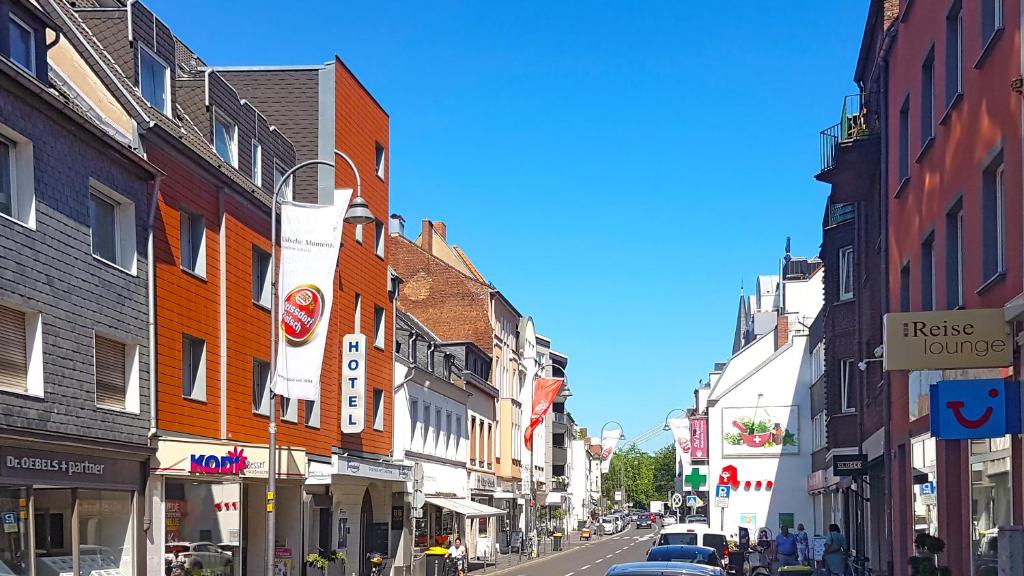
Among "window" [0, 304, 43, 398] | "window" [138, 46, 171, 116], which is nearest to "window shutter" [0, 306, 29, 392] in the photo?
"window" [0, 304, 43, 398]

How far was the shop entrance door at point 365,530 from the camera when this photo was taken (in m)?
35.0

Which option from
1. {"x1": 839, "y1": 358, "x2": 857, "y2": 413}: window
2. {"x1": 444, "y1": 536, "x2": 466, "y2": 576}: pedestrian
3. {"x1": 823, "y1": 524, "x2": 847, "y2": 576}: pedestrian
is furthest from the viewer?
{"x1": 839, "y1": 358, "x2": 857, "y2": 413}: window

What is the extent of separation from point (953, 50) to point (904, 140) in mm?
4856

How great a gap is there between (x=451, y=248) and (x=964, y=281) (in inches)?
2274

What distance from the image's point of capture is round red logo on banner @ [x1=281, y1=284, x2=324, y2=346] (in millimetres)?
23812

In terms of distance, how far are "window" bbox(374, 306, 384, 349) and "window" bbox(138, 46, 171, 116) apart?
1305cm

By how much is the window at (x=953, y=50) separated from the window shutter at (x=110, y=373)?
13.2m

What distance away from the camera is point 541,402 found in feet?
202

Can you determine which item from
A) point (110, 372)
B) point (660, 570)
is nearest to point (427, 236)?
point (110, 372)

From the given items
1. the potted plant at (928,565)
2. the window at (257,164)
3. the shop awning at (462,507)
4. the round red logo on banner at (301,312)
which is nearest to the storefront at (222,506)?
the round red logo on banner at (301,312)

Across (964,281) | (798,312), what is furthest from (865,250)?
(798,312)

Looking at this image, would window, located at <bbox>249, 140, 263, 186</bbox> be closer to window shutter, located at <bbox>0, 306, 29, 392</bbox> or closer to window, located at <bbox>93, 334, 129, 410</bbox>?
window, located at <bbox>93, 334, 129, 410</bbox>

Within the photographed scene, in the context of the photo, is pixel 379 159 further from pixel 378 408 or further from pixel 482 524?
pixel 482 524

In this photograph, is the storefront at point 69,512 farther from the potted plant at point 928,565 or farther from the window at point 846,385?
the window at point 846,385
